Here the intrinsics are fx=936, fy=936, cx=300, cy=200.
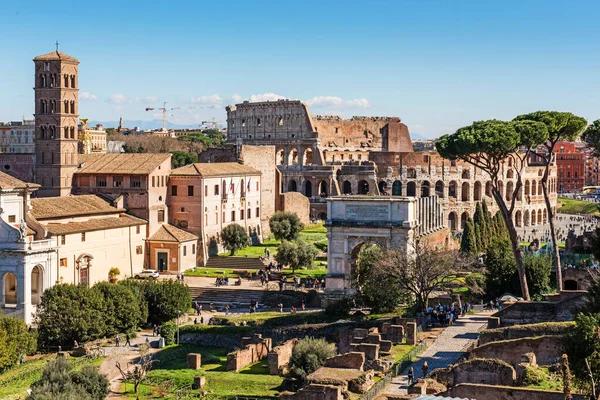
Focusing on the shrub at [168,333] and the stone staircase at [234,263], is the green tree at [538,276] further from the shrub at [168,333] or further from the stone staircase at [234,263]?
the stone staircase at [234,263]

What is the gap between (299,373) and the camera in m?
32.1

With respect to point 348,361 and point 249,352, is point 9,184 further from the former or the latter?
point 348,361

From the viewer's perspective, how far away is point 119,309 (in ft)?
141

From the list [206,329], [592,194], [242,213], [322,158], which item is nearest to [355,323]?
[206,329]

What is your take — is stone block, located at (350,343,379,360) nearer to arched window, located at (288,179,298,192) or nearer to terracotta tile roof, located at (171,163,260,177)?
terracotta tile roof, located at (171,163,260,177)

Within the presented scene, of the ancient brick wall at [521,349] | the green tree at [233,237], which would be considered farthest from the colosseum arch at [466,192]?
the ancient brick wall at [521,349]

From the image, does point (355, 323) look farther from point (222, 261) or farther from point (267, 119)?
point (267, 119)

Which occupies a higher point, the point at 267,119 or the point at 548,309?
the point at 267,119

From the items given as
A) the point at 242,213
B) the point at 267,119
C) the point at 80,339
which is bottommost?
the point at 80,339

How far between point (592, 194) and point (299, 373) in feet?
376

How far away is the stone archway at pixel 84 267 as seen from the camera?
164ft

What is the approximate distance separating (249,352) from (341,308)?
268 inches

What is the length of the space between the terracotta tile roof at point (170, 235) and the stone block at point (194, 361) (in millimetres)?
19523

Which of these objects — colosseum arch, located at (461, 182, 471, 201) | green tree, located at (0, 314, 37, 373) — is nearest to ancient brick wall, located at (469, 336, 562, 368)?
green tree, located at (0, 314, 37, 373)
